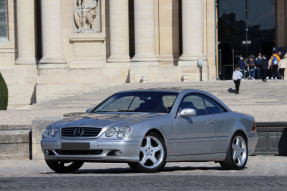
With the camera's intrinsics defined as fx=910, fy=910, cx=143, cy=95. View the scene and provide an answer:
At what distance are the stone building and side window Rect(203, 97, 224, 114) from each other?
27183mm

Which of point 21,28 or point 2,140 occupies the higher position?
point 21,28

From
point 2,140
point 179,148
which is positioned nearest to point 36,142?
point 2,140

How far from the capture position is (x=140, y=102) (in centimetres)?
1462

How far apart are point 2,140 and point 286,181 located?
7700 millimetres

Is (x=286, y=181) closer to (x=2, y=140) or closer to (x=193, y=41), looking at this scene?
(x=2, y=140)

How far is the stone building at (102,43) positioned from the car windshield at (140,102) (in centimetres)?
2731

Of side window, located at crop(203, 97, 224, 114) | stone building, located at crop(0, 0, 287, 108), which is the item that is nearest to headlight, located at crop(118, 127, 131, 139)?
side window, located at crop(203, 97, 224, 114)

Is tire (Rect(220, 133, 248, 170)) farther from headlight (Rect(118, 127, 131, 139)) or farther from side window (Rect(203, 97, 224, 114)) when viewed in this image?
headlight (Rect(118, 127, 131, 139))

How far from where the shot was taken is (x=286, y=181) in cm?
1215

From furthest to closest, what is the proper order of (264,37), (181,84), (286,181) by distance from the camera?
(264,37)
(181,84)
(286,181)

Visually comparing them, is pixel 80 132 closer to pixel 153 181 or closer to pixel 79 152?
pixel 79 152

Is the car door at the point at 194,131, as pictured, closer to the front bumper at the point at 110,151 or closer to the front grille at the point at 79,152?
the front bumper at the point at 110,151

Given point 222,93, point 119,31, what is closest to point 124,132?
point 222,93

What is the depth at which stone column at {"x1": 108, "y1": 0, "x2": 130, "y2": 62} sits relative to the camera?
44719mm
